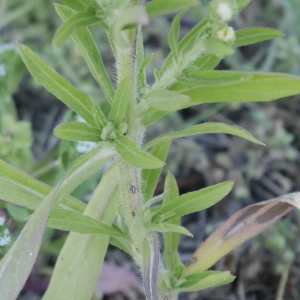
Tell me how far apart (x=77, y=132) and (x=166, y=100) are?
340 millimetres

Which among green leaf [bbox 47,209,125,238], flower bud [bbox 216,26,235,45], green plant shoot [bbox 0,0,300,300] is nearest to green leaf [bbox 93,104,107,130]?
green plant shoot [bbox 0,0,300,300]

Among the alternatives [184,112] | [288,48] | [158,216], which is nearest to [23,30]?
[184,112]

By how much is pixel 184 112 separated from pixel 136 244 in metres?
2.14

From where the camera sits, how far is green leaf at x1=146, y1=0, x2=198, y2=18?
45.6 inches

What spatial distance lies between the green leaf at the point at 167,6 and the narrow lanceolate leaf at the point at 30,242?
50 cm

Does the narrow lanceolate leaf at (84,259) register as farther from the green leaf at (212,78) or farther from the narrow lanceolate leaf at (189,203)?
the green leaf at (212,78)

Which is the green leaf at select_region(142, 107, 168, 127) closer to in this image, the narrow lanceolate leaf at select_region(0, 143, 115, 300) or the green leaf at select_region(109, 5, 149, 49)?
the narrow lanceolate leaf at select_region(0, 143, 115, 300)

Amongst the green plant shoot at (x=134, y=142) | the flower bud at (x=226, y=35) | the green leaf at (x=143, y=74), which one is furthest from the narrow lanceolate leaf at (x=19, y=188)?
the flower bud at (x=226, y=35)

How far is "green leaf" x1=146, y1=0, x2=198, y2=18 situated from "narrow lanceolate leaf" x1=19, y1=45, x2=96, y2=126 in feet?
1.35

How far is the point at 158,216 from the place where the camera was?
65.7 inches

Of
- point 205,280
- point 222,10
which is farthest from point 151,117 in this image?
point 205,280

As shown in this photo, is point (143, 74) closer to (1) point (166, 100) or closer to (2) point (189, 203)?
(1) point (166, 100)

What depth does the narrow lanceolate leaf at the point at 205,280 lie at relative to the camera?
173cm

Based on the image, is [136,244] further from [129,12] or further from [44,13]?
[44,13]
